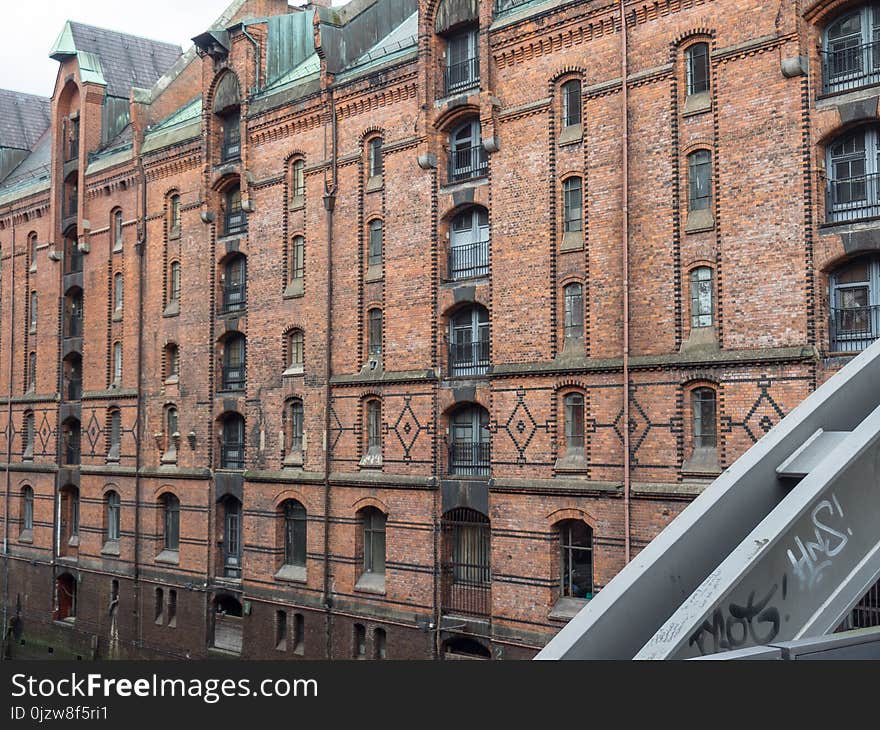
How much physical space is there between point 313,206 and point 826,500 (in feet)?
68.2

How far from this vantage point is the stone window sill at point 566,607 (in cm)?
2000

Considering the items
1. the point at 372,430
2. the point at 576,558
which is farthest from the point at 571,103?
the point at 576,558

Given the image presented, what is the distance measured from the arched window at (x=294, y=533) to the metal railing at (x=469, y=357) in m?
5.96

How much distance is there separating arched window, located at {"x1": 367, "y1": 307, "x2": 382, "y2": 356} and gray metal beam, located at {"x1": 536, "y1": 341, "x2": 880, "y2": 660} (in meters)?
17.3

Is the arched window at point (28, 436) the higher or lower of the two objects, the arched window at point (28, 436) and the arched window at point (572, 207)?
the lower

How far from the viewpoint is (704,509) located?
666 centimetres

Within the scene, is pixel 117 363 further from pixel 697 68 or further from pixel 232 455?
pixel 697 68

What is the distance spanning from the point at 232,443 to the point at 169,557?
13.5ft

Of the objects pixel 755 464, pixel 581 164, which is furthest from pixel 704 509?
pixel 581 164

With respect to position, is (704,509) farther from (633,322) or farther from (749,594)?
(633,322)

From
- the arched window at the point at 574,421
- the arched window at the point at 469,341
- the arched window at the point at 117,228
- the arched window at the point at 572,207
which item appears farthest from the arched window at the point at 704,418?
the arched window at the point at 117,228

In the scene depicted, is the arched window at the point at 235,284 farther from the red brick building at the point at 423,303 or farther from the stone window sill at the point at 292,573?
the stone window sill at the point at 292,573

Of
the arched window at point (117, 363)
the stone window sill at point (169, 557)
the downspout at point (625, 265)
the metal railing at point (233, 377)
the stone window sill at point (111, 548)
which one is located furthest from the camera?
the arched window at point (117, 363)

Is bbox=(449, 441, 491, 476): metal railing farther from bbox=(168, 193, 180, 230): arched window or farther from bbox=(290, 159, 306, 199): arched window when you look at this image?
bbox=(168, 193, 180, 230): arched window
